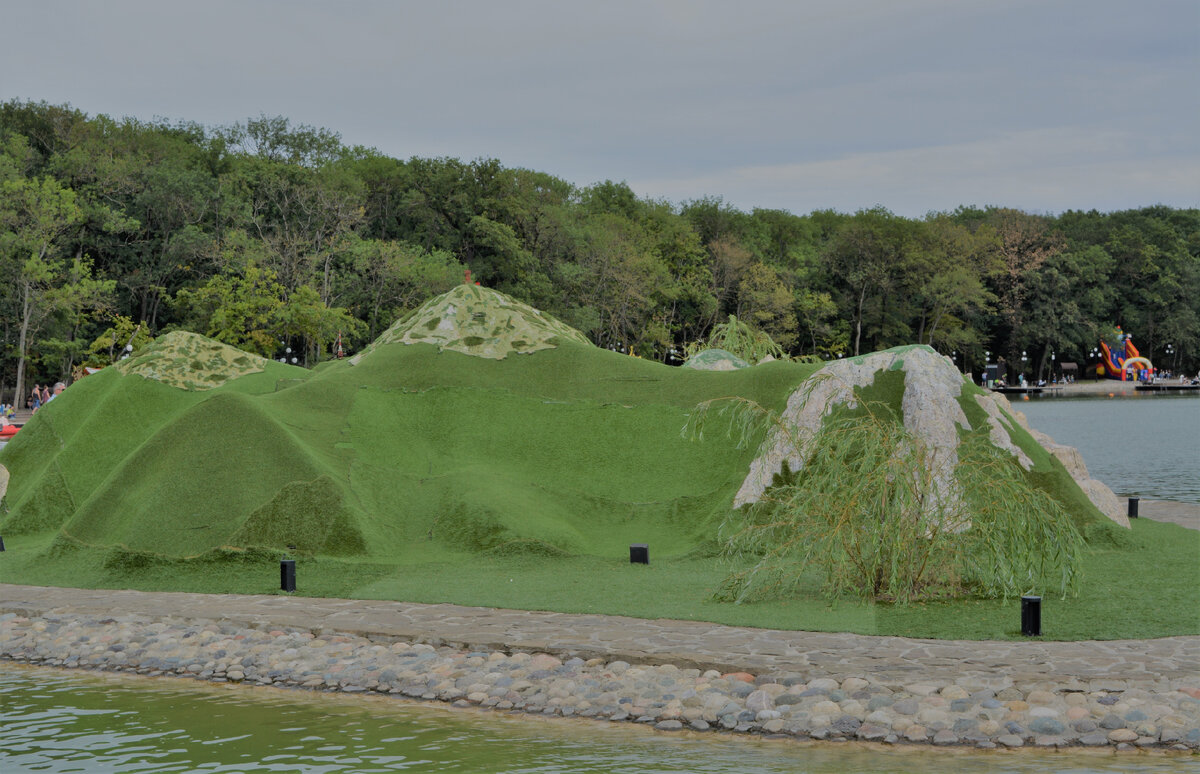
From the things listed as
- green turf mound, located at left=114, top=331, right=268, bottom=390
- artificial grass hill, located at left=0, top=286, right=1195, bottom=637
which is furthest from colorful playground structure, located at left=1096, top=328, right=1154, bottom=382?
green turf mound, located at left=114, top=331, right=268, bottom=390

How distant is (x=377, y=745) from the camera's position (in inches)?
356

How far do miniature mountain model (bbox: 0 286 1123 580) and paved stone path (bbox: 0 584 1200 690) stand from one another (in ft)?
8.67

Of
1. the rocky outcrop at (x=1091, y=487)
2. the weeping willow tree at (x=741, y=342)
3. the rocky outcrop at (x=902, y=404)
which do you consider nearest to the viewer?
the rocky outcrop at (x=902, y=404)

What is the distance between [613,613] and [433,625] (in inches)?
82.7

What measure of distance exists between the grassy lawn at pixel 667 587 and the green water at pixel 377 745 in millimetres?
2858

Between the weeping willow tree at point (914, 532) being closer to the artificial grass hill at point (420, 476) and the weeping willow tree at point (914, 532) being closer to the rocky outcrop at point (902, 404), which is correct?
the artificial grass hill at point (420, 476)

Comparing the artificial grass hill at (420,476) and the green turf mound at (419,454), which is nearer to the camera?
the artificial grass hill at (420,476)

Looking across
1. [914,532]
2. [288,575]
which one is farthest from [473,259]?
[914,532]

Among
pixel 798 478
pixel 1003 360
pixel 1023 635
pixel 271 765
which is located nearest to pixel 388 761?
pixel 271 765

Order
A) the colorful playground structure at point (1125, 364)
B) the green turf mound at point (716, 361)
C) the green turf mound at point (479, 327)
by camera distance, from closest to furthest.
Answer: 1. the green turf mound at point (479, 327)
2. the green turf mound at point (716, 361)
3. the colorful playground structure at point (1125, 364)

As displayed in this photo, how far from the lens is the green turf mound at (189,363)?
2134 centimetres

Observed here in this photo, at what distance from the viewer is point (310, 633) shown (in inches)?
484

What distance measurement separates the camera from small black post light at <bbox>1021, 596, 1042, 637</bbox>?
35.9 feet

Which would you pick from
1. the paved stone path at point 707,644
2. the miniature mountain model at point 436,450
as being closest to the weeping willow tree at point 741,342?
the miniature mountain model at point 436,450
